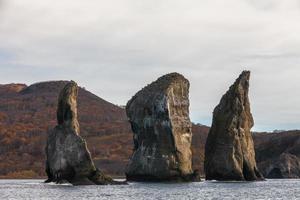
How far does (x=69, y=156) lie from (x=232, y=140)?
3110cm

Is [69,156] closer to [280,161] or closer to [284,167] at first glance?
[280,161]

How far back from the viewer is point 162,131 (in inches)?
4397

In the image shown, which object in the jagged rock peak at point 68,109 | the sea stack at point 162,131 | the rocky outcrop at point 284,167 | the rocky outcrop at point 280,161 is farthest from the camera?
the rocky outcrop at point 280,161

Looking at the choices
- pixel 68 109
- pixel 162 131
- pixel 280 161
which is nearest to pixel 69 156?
pixel 68 109

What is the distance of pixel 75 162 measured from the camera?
99.7 metres

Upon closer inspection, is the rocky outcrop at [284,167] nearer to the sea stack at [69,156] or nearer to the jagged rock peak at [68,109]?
the sea stack at [69,156]

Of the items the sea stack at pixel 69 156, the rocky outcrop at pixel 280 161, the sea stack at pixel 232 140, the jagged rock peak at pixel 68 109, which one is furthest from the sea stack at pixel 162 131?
the rocky outcrop at pixel 280 161

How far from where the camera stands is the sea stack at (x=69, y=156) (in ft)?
328

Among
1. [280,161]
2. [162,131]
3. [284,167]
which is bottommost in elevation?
[284,167]

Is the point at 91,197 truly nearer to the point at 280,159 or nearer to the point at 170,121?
the point at 170,121

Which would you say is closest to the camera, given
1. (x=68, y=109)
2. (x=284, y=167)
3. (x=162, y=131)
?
(x=68, y=109)

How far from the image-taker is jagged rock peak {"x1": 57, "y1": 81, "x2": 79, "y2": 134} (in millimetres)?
105438

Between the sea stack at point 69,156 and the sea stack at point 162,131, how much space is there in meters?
7.93

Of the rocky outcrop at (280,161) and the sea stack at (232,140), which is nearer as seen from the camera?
the sea stack at (232,140)
